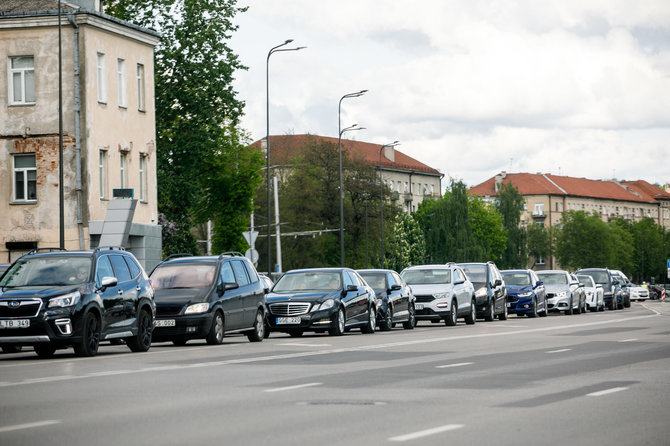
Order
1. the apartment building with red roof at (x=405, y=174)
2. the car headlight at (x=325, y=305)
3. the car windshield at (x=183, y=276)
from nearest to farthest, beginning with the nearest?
the car windshield at (x=183, y=276) → the car headlight at (x=325, y=305) → the apartment building with red roof at (x=405, y=174)

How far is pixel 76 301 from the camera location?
19.6 metres

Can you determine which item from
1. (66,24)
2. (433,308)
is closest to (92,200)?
(66,24)

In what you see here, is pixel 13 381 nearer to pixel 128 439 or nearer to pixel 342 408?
pixel 342 408

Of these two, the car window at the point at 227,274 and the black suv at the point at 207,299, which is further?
the car window at the point at 227,274

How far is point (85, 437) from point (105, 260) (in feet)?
39.1

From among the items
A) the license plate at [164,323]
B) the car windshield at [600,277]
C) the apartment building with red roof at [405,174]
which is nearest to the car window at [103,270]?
the license plate at [164,323]

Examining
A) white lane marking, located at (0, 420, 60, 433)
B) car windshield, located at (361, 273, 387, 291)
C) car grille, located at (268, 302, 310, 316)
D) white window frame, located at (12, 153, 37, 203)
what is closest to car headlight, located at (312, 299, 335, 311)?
car grille, located at (268, 302, 310, 316)

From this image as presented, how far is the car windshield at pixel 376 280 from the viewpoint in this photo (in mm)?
32875

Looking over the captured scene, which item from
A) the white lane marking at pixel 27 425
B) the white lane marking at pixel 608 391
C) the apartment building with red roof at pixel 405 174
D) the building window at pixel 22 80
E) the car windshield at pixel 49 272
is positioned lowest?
the white lane marking at pixel 608 391

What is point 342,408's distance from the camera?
1158 centimetres

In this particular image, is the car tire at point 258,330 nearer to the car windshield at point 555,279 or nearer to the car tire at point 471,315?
the car tire at point 471,315

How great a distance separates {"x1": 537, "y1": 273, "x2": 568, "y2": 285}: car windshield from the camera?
1972 inches

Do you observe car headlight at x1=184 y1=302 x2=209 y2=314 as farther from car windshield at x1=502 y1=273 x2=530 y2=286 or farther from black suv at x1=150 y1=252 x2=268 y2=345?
car windshield at x1=502 y1=273 x2=530 y2=286

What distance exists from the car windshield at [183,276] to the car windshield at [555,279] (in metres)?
27.9
